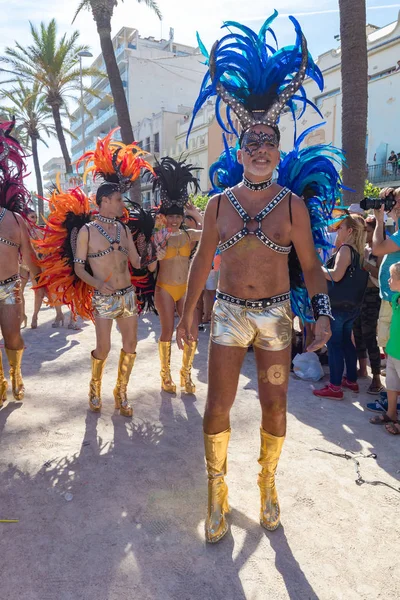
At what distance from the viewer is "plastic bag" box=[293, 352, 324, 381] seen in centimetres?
535

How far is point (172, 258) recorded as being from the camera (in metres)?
4.82

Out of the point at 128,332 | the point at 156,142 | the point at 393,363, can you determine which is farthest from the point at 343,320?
the point at 156,142

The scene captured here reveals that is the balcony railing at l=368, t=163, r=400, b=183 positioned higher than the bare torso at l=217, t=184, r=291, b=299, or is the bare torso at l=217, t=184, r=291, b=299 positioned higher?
the balcony railing at l=368, t=163, r=400, b=183

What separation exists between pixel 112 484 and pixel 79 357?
335cm

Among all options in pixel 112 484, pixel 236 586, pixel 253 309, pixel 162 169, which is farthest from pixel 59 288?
pixel 236 586

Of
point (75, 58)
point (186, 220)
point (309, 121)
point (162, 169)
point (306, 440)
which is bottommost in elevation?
point (306, 440)

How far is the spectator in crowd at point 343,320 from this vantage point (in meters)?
4.52

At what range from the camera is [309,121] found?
20844 millimetres

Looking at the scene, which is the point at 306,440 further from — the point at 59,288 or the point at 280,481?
the point at 59,288

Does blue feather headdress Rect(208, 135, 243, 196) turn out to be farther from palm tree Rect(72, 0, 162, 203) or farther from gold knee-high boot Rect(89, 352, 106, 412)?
palm tree Rect(72, 0, 162, 203)

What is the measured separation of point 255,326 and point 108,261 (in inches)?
79.4

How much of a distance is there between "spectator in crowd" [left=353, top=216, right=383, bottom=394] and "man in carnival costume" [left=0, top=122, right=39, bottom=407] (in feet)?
12.4

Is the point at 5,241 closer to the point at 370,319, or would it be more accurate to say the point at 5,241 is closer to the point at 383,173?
the point at 370,319

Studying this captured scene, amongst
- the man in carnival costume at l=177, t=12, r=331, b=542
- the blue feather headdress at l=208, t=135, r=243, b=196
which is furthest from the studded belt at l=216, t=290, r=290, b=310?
the blue feather headdress at l=208, t=135, r=243, b=196
